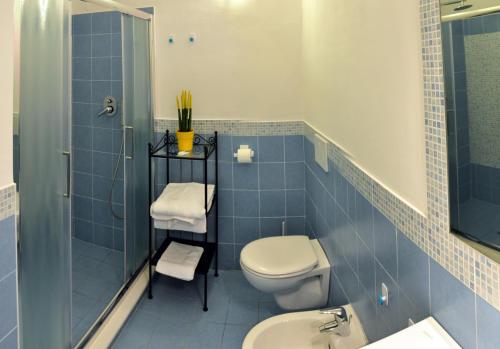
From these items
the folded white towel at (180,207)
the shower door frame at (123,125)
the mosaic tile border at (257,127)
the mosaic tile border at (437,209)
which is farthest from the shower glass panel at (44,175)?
the mosaic tile border at (437,209)

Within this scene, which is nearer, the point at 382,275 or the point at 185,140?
the point at 382,275

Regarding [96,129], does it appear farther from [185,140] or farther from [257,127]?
[257,127]

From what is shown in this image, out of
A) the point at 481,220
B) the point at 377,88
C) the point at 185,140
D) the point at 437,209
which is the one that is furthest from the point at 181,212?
the point at 481,220

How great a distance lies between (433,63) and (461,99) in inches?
5.2

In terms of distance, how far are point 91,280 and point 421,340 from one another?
169cm

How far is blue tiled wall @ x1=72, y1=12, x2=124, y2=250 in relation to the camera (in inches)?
64.7

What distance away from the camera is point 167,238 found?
8.18 feet

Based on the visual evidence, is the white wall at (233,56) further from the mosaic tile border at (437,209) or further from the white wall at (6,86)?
the mosaic tile border at (437,209)

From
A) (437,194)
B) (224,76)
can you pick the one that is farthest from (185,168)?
(437,194)

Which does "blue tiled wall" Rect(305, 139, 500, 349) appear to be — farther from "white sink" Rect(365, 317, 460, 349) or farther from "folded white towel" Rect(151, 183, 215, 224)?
"folded white towel" Rect(151, 183, 215, 224)

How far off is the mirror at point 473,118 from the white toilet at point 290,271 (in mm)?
1140

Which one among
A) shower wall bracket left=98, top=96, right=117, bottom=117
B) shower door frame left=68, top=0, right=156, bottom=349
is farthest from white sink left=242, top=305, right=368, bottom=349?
shower wall bracket left=98, top=96, right=117, bottom=117

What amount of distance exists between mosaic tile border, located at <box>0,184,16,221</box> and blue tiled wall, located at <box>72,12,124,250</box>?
50cm

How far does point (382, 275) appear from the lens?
110 centimetres
